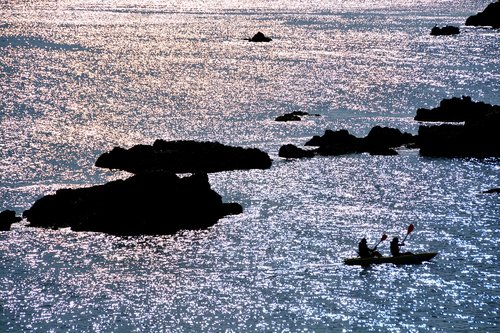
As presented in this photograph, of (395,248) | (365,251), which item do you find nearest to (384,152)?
(395,248)

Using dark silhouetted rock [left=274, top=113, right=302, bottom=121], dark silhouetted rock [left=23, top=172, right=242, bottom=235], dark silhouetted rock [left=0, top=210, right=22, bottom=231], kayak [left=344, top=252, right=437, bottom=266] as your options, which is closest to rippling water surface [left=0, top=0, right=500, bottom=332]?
kayak [left=344, top=252, right=437, bottom=266]

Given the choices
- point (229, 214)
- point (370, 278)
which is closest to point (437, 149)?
point (229, 214)

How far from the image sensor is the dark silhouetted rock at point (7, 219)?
203 feet

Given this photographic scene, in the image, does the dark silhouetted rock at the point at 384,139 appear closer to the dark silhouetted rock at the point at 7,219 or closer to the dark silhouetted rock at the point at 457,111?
the dark silhouetted rock at the point at 457,111

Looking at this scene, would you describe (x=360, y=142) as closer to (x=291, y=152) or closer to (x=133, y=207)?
(x=291, y=152)

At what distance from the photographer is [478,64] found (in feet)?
499

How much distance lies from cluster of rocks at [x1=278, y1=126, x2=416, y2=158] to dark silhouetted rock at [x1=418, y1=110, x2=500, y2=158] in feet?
10.6

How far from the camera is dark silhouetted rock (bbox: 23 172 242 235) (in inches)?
2406

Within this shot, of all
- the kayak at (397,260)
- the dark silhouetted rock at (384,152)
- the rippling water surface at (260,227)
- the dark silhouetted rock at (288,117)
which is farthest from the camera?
the dark silhouetted rock at (288,117)

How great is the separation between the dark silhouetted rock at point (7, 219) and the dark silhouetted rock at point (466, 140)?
3641cm

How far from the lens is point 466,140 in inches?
3278

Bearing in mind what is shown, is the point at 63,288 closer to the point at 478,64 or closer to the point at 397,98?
the point at 397,98

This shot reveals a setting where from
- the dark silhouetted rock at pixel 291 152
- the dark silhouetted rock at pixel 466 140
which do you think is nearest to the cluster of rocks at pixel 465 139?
the dark silhouetted rock at pixel 466 140

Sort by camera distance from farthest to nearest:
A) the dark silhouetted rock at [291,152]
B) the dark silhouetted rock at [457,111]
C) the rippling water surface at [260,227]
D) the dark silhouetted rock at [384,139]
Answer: the dark silhouetted rock at [457,111] < the dark silhouetted rock at [384,139] < the dark silhouetted rock at [291,152] < the rippling water surface at [260,227]
